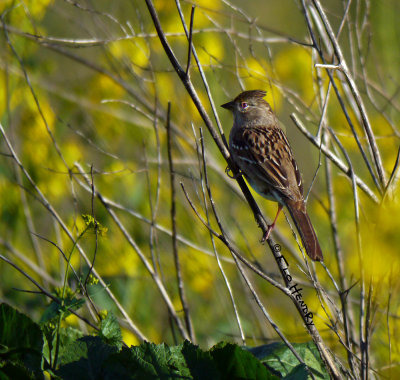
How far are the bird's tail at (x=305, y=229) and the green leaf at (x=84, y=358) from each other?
3.32 ft

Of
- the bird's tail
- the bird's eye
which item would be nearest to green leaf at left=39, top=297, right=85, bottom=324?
the bird's tail

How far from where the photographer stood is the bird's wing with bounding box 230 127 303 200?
3205 millimetres

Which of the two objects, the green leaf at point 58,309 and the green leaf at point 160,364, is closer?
the green leaf at point 160,364

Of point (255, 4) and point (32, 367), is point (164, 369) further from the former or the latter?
point (255, 4)

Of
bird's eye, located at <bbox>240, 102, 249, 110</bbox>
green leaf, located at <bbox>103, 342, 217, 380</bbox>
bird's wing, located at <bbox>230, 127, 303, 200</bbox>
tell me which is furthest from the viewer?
bird's eye, located at <bbox>240, 102, 249, 110</bbox>

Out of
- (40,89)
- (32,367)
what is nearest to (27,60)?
(40,89)

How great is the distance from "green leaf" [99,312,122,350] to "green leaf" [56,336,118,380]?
95mm

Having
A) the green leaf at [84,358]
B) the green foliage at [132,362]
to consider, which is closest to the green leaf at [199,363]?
the green foliage at [132,362]

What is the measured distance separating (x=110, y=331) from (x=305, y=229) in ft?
4.55

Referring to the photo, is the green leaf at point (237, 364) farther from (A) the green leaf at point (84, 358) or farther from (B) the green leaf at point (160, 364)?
(A) the green leaf at point (84, 358)

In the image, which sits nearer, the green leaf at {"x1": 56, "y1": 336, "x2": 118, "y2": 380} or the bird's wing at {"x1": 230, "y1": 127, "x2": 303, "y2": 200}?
the green leaf at {"x1": 56, "y1": 336, "x2": 118, "y2": 380}

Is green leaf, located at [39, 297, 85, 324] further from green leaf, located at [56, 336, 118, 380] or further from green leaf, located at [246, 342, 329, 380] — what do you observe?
green leaf, located at [246, 342, 329, 380]

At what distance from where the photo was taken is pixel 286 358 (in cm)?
178

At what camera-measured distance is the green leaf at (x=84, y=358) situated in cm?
144
